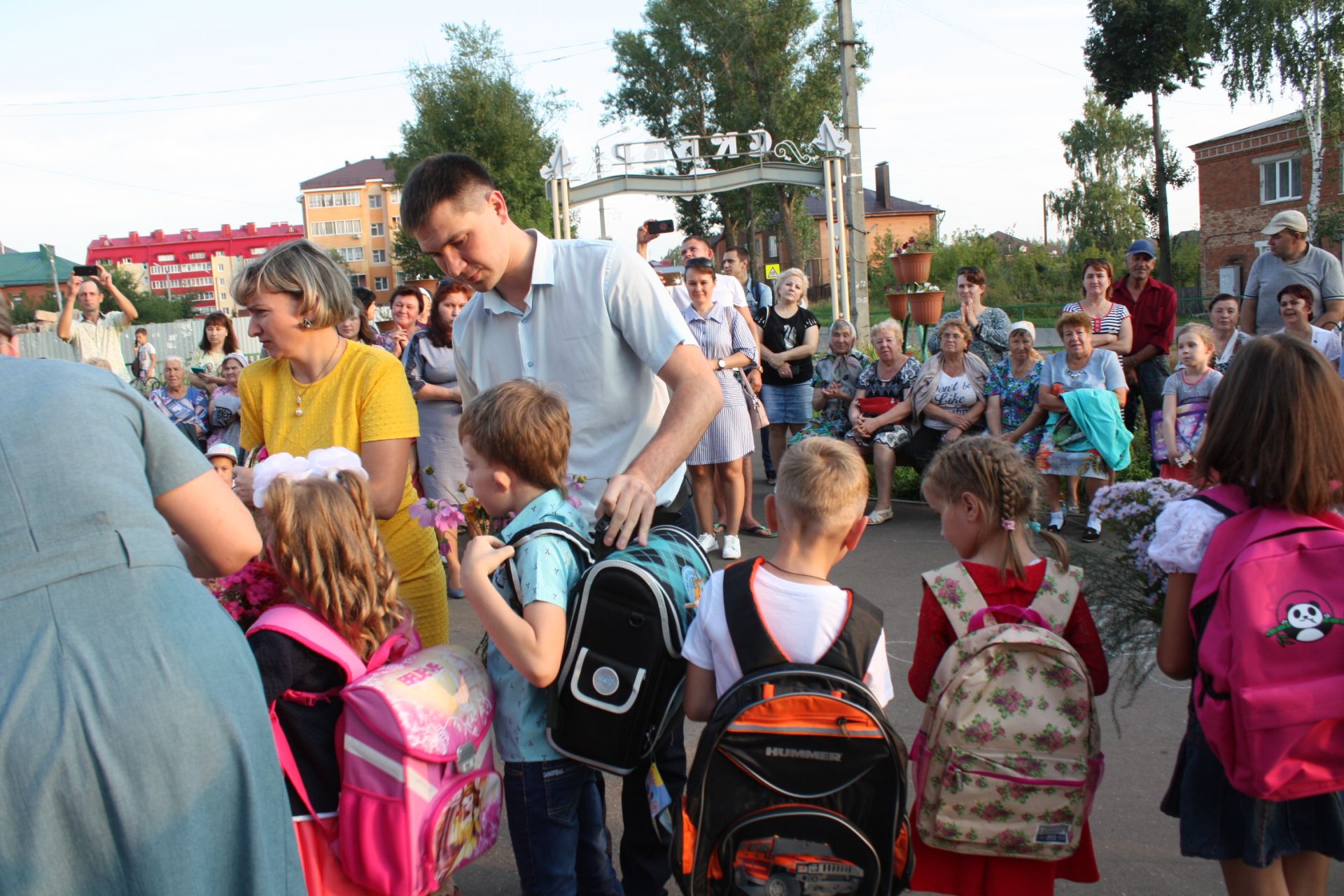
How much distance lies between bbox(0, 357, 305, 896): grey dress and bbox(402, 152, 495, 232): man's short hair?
1046 mm

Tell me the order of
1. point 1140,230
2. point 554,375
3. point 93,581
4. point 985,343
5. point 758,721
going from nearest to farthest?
point 93,581
point 758,721
point 554,375
point 985,343
point 1140,230

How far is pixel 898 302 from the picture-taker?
11.8 meters

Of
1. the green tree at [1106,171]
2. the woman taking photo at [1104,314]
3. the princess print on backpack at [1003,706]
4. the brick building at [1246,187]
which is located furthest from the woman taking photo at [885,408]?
the green tree at [1106,171]

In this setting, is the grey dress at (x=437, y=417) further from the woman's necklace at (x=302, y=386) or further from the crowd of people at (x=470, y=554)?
the woman's necklace at (x=302, y=386)

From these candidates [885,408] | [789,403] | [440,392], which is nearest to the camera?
[440,392]

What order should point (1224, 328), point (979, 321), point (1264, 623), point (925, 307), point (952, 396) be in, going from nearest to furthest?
1. point (1264, 623)
2. point (1224, 328)
3. point (952, 396)
4. point (979, 321)
5. point (925, 307)

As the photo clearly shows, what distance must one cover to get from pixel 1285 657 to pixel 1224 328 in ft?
20.5

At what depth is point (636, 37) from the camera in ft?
146

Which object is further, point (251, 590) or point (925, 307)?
point (925, 307)

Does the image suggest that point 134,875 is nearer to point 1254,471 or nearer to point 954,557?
point 1254,471

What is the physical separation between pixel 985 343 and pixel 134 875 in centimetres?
758

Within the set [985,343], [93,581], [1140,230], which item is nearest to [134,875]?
[93,581]

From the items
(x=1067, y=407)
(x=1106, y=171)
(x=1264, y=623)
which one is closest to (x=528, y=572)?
(x=1264, y=623)

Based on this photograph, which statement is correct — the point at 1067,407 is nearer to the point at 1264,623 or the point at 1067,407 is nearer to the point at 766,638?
the point at 1264,623
